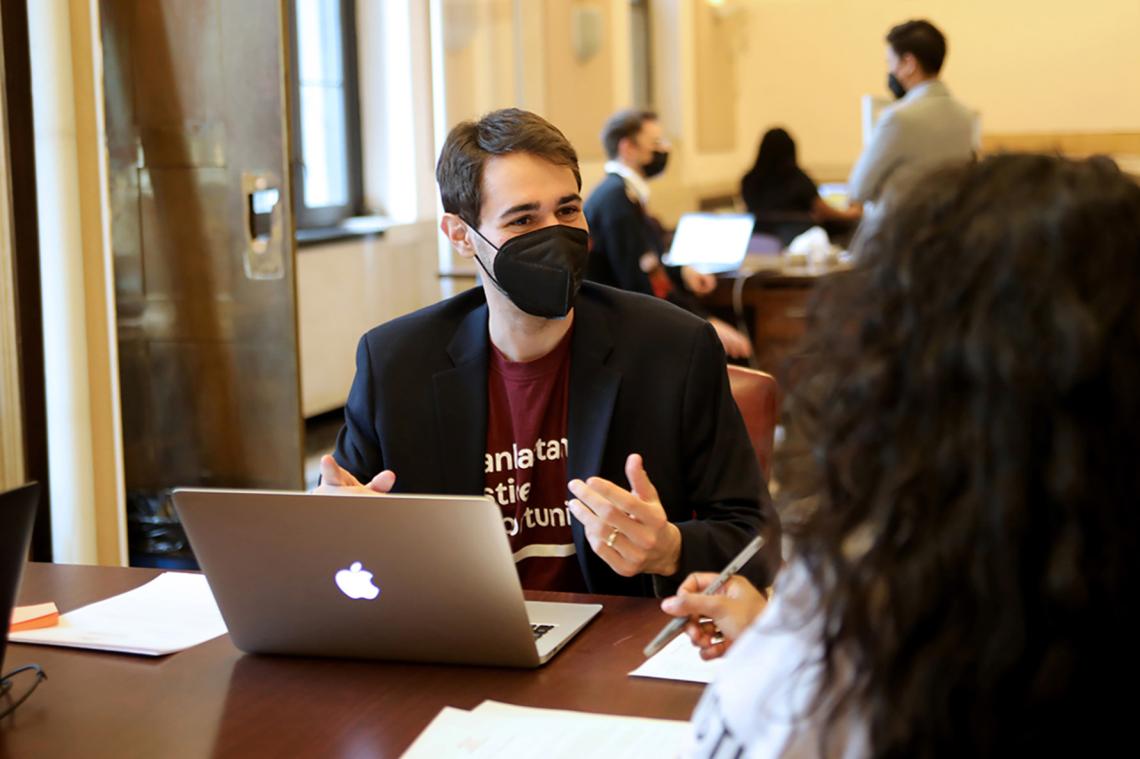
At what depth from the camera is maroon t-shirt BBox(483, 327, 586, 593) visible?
1986 mm

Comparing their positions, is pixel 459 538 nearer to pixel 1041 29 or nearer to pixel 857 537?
pixel 857 537

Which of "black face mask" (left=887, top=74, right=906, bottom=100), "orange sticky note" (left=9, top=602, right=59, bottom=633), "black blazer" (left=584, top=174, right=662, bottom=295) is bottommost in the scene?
"orange sticky note" (left=9, top=602, right=59, bottom=633)

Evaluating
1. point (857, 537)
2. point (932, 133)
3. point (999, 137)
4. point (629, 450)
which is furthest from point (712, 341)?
point (999, 137)

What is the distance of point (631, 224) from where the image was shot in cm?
491

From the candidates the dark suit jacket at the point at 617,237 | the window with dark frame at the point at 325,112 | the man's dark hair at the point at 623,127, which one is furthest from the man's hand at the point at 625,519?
the window with dark frame at the point at 325,112

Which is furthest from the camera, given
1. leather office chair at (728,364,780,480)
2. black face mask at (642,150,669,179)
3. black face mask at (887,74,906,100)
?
black face mask at (642,150,669,179)

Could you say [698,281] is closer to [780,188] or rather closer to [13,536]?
[780,188]

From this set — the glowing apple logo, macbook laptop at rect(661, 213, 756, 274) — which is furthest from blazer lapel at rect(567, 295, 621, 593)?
macbook laptop at rect(661, 213, 756, 274)

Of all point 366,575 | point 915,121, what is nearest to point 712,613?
point 366,575

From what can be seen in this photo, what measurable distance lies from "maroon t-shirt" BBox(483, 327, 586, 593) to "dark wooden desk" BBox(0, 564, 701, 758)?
0.39 m

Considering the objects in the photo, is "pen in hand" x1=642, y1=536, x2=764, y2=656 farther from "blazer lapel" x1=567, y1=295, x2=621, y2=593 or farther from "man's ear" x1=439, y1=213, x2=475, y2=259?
"man's ear" x1=439, y1=213, x2=475, y2=259

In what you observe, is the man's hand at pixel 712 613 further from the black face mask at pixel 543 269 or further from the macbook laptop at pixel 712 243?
the macbook laptop at pixel 712 243

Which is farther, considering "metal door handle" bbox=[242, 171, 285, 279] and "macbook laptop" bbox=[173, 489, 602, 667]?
"metal door handle" bbox=[242, 171, 285, 279]

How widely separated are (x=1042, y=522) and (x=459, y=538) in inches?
29.5
